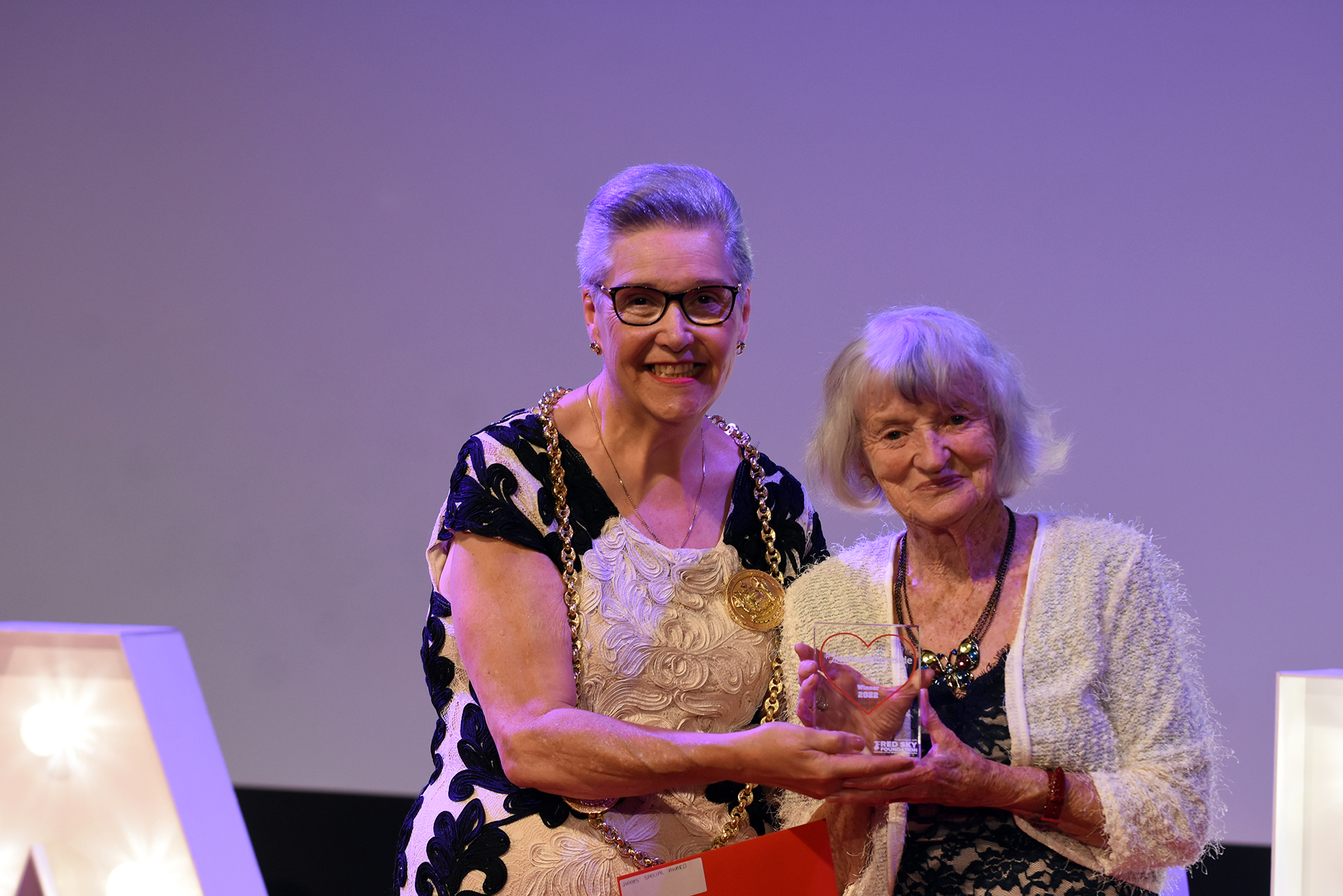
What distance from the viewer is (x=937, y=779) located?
1.51 m

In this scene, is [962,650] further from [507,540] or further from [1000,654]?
[507,540]

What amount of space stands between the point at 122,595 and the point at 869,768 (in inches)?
125

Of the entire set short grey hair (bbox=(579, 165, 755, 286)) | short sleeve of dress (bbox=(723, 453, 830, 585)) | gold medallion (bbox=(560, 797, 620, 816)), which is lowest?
gold medallion (bbox=(560, 797, 620, 816))

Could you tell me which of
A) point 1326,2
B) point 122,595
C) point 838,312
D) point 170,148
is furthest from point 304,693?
point 1326,2

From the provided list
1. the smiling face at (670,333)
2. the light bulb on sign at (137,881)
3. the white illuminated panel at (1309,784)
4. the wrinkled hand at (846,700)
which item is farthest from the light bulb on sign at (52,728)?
the white illuminated panel at (1309,784)

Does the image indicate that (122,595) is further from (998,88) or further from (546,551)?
(998,88)

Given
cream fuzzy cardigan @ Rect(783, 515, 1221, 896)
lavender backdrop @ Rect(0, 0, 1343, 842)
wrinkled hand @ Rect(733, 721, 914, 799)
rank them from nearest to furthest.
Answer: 1. wrinkled hand @ Rect(733, 721, 914, 799)
2. cream fuzzy cardigan @ Rect(783, 515, 1221, 896)
3. lavender backdrop @ Rect(0, 0, 1343, 842)

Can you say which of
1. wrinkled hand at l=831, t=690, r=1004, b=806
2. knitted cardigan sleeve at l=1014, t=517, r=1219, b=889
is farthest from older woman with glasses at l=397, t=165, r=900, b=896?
knitted cardigan sleeve at l=1014, t=517, r=1219, b=889

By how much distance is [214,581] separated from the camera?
377 cm

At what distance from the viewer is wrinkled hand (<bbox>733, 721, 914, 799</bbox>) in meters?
1.47

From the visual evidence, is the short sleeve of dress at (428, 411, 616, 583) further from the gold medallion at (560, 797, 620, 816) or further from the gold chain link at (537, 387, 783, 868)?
the gold medallion at (560, 797, 620, 816)

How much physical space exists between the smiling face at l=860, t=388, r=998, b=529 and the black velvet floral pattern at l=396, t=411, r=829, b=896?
0.31 metres

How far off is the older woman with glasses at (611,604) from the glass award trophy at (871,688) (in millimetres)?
195

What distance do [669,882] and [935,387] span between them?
0.83 metres
